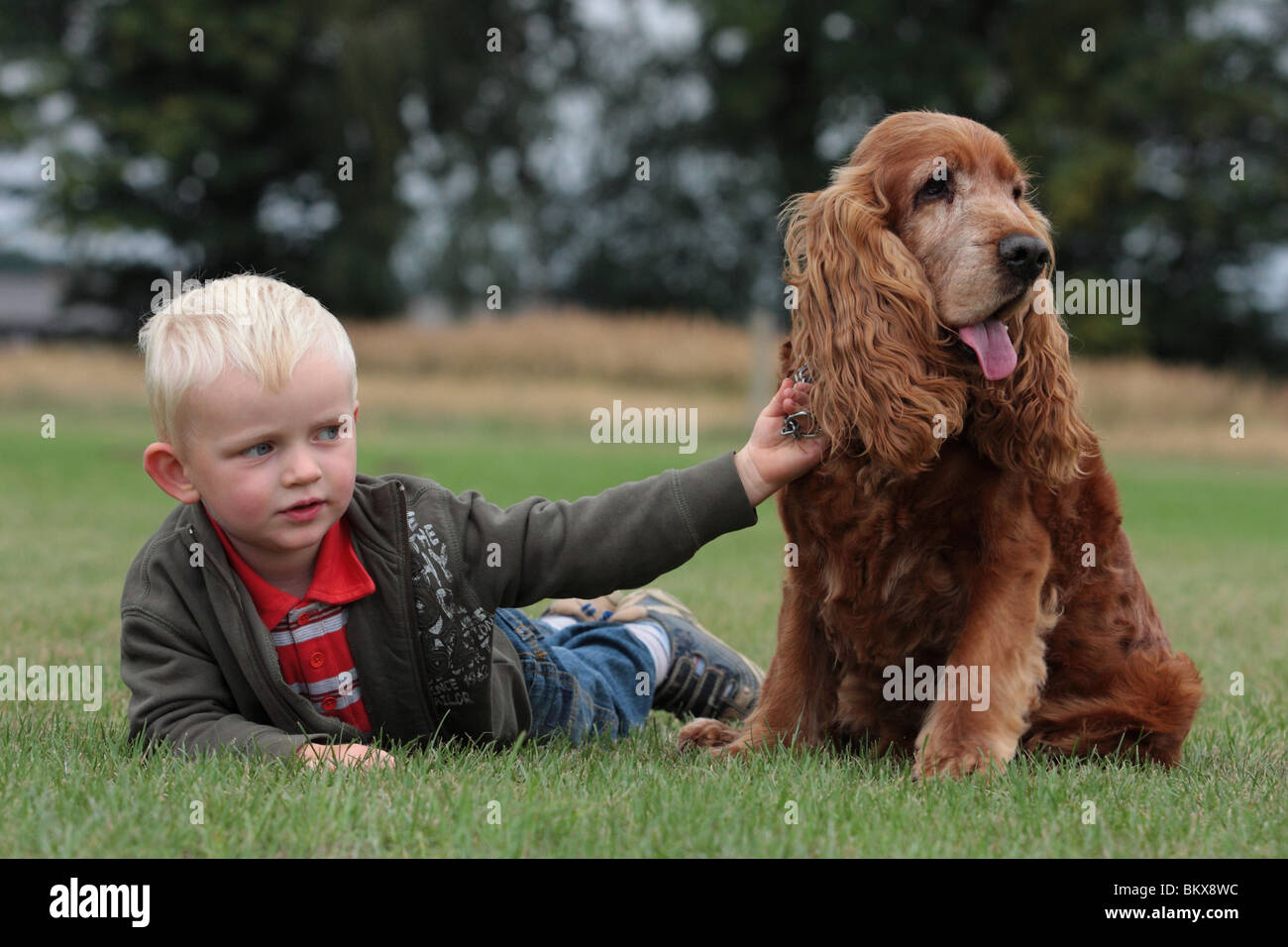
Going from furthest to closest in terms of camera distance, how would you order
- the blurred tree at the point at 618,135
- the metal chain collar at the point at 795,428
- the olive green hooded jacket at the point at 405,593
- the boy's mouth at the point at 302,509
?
the blurred tree at the point at 618,135, the metal chain collar at the point at 795,428, the olive green hooded jacket at the point at 405,593, the boy's mouth at the point at 302,509

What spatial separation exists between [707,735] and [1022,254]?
1.57 meters

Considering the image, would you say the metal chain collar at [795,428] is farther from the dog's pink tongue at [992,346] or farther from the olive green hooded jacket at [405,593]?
the dog's pink tongue at [992,346]

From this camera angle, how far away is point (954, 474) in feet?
10.1

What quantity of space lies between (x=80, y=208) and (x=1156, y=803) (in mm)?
30311

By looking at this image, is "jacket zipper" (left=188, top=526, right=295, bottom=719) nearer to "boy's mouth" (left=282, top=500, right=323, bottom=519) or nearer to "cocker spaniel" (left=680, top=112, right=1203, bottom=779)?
"boy's mouth" (left=282, top=500, right=323, bottom=519)

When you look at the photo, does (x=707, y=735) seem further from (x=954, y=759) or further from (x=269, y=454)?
(x=269, y=454)

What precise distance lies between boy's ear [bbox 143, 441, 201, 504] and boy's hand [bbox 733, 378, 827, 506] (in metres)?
1.25

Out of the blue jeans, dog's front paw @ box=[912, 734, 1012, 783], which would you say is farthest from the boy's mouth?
dog's front paw @ box=[912, 734, 1012, 783]

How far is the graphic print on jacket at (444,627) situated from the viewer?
309 centimetres

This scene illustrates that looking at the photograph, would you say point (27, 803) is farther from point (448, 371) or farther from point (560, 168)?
point (560, 168)

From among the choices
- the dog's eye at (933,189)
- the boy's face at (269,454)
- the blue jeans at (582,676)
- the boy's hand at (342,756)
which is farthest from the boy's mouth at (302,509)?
the dog's eye at (933,189)

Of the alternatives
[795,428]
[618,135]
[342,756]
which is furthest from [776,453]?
[618,135]

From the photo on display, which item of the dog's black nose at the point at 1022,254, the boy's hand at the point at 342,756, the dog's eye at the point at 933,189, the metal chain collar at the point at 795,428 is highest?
the dog's eye at the point at 933,189

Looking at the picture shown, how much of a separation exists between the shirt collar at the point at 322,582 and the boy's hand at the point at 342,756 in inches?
13.3
